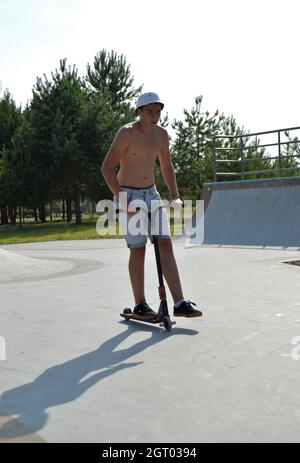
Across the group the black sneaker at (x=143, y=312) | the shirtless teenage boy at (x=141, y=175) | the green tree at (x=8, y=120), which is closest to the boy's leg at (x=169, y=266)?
the shirtless teenage boy at (x=141, y=175)

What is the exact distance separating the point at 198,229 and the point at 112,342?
1188 cm

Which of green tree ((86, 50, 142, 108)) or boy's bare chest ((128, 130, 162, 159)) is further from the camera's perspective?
green tree ((86, 50, 142, 108))

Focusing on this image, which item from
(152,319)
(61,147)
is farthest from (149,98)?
(61,147)

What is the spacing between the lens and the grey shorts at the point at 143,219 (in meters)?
5.29

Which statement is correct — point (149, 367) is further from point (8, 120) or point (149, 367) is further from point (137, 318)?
point (8, 120)

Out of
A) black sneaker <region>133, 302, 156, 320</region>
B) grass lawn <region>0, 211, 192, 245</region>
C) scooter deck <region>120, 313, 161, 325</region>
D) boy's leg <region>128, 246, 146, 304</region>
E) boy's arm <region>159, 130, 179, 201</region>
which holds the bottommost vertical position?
grass lawn <region>0, 211, 192, 245</region>

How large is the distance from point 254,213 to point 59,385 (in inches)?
478

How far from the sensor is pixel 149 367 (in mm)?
3916

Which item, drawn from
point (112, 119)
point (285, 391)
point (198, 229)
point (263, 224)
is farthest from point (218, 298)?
point (112, 119)

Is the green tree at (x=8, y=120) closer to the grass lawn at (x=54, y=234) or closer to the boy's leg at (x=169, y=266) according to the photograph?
the grass lawn at (x=54, y=234)

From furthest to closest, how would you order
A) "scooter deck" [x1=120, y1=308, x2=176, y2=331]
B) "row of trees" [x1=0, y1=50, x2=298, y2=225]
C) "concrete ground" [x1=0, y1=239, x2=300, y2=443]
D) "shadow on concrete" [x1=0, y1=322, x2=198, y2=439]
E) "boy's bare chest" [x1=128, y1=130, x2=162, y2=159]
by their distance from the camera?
1. "row of trees" [x1=0, y1=50, x2=298, y2=225]
2. "boy's bare chest" [x1=128, y1=130, x2=162, y2=159]
3. "scooter deck" [x1=120, y1=308, x2=176, y2=331]
4. "shadow on concrete" [x1=0, y1=322, x2=198, y2=439]
5. "concrete ground" [x1=0, y1=239, x2=300, y2=443]

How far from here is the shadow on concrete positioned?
2959 millimetres

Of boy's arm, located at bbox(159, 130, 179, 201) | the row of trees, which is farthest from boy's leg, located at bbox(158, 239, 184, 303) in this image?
the row of trees

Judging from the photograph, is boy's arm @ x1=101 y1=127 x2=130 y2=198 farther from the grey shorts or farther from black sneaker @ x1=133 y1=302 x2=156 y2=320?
black sneaker @ x1=133 y1=302 x2=156 y2=320
